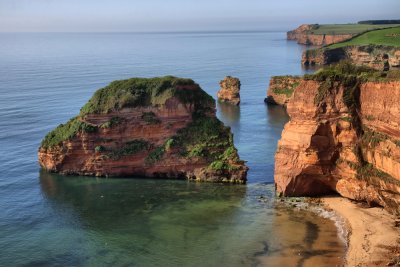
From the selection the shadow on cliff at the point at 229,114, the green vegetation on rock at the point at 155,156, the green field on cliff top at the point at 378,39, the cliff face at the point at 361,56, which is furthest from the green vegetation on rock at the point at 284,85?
the green field on cliff top at the point at 378,39

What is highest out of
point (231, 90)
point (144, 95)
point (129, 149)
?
point (144, 95)

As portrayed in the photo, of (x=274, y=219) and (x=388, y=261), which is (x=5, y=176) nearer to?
(x=274, y=219)

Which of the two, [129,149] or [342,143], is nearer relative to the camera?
[342,143]

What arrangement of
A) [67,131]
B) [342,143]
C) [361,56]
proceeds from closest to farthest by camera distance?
[342,143], [67,131], [361,56]

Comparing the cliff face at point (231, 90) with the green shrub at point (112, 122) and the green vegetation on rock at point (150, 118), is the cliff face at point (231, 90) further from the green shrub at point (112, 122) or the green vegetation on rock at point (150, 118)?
the green shrub at point (112, 122)

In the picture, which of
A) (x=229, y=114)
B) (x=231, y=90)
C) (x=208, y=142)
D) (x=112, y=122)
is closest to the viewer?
(x=208, y=142)

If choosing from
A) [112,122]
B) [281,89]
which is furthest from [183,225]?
[281,89]

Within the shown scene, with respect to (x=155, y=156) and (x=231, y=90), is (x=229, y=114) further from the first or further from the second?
(x=155, y=156)
